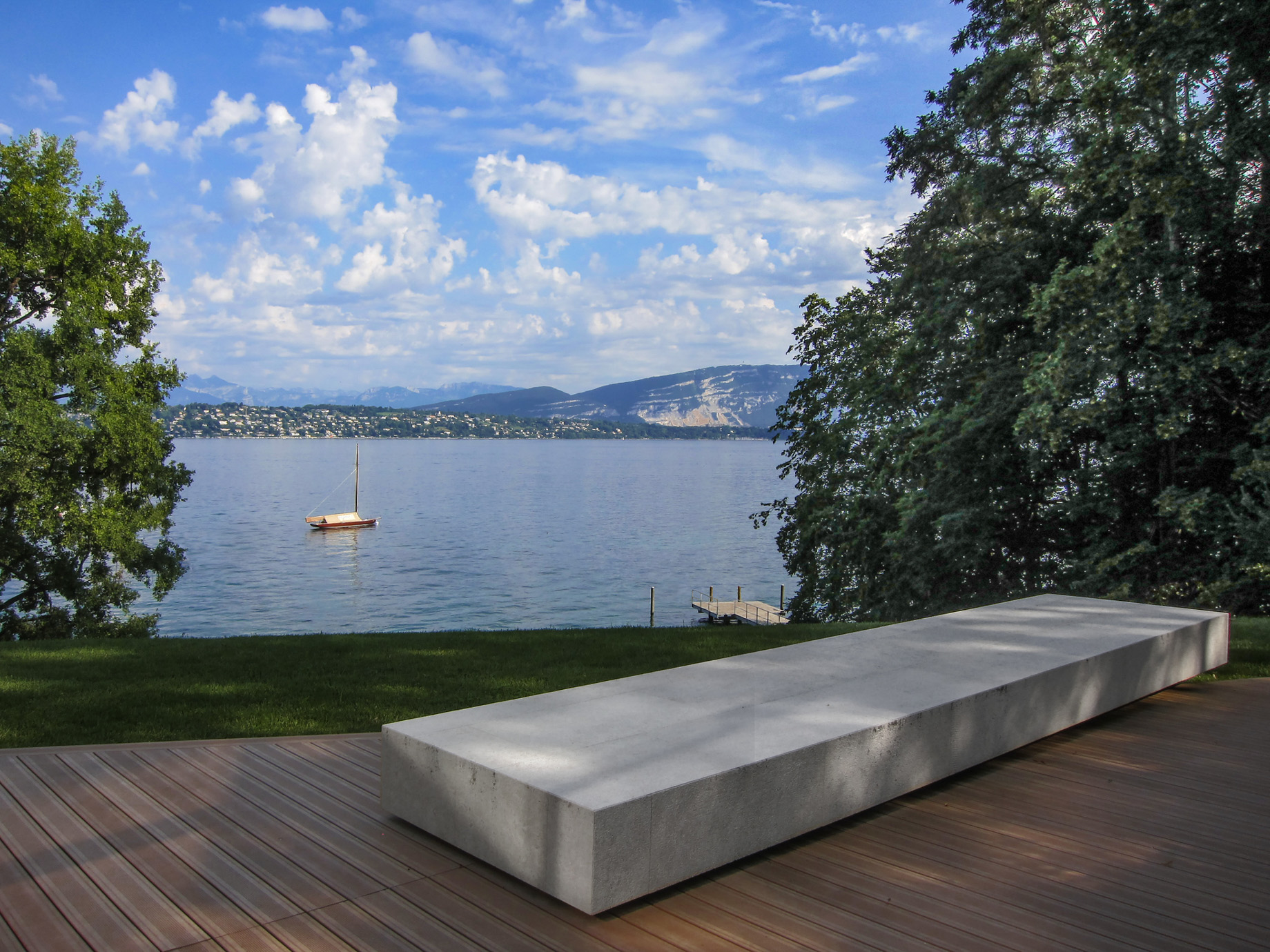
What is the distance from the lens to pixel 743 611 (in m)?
32.6

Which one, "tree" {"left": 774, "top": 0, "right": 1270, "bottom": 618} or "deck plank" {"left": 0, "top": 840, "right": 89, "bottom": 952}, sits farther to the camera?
"tree" {"left": 774, "top": 0, "right": 1270, "bottom": 618}

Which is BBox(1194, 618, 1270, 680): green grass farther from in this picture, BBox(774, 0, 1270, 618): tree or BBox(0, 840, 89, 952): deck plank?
BBox(0, 840, 89, 952): deck plank

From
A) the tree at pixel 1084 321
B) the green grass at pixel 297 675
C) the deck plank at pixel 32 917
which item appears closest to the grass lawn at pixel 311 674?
the green grass at pixel 297 675

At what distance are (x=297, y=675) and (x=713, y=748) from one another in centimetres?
468

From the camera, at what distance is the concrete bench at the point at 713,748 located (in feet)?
10.1

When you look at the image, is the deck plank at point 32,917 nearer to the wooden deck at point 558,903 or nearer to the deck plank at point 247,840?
the wooden deck at point 558,903

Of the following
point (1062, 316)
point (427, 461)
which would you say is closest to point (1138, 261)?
point (1062, 316)

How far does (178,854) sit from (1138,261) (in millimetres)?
11404

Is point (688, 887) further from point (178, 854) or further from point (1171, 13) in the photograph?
point (1171, 13)

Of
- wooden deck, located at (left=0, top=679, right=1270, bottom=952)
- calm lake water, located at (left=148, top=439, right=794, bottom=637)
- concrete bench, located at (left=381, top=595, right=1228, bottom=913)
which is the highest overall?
concrete bench, located at (left=381, top=595, right=1228, bottom=913)

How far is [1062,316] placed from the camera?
11.3 metres

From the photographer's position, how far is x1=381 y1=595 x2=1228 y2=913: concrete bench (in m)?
3.07

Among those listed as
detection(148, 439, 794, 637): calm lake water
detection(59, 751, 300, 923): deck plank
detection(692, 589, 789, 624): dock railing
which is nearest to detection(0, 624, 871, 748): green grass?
detection(59, 751, 300, 923): deck plank

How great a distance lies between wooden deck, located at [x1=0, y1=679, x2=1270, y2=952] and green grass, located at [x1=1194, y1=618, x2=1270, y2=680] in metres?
2.92
